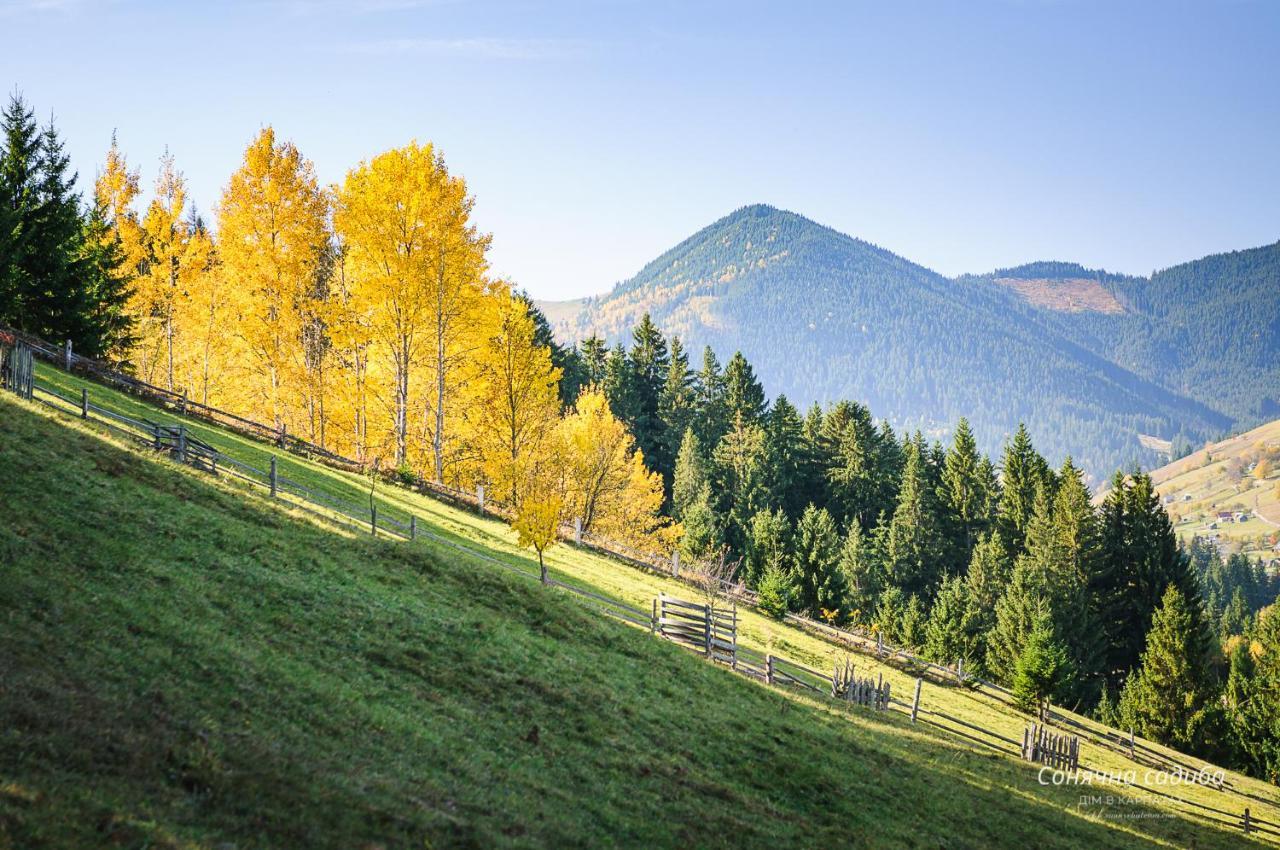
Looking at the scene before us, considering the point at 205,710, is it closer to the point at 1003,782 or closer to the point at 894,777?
the point at 894,777

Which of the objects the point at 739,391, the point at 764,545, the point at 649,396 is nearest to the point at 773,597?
the point at 764,545

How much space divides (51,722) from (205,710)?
212 cm

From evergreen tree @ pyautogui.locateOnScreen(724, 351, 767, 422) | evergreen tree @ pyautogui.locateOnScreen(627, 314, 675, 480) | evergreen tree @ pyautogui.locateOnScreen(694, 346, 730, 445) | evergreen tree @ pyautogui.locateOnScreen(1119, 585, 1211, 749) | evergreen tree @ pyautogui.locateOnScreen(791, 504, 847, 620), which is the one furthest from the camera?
evergreen tree @ pyautogui.locateOnScreen(724, 351, 767, 422)

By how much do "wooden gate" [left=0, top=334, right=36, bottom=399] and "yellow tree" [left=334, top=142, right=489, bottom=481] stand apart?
49.2 ft

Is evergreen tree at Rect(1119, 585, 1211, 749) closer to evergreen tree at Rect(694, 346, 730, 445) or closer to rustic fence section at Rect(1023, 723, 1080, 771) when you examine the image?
rustic fence section at Rect(1023, 723, 1080, 771)

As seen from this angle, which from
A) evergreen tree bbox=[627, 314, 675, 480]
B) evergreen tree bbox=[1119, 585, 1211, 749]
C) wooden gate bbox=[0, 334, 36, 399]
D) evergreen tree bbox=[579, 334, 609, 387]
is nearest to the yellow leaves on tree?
wooden gate bbox=[0, 334, 36, 399]

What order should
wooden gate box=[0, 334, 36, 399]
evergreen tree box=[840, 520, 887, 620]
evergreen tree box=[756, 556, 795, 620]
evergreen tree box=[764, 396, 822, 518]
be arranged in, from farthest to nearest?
evergreen tree box=[764, 396, 822, 518]
evergreen tree box=[840, 520, 887, 620]
evergreen tree box=[756, 556, 795, 620]
wooden gate box=[0, 334, 36, 399]

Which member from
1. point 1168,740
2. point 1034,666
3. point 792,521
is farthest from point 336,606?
point 792,521

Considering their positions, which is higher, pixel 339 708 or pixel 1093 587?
pixel 339 708

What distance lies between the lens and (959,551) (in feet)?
290

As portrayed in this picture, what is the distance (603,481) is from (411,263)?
21.4 m

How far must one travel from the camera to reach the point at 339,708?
13719 mm

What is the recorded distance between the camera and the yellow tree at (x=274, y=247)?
43.4m

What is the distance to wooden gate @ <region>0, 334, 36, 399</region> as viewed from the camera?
26922mm
